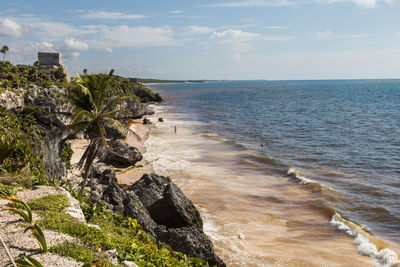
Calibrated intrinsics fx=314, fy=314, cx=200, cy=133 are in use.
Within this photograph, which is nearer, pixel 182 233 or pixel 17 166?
pixel 182 233

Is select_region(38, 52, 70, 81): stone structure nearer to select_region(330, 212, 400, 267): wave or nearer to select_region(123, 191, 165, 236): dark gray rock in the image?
select_region(123, 191, 165, 236): dark gray rock

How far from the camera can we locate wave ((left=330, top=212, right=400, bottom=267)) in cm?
1180

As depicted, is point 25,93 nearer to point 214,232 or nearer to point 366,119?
point 214,232

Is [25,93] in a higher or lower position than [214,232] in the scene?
higher

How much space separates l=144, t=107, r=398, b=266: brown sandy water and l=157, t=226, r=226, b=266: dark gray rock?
6.58 ft

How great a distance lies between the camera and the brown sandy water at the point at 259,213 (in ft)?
40.3

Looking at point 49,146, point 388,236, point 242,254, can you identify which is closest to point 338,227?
point 388,236

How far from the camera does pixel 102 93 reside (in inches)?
488

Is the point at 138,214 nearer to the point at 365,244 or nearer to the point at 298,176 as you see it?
the point at 365,244

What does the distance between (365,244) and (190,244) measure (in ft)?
26.4

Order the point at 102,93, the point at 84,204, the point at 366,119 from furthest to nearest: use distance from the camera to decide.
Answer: the point at 366,119
the point at 102,93
the point at 84,204

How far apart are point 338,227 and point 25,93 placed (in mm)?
20542

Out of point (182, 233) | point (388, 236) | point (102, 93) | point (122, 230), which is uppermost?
point (102, 93)

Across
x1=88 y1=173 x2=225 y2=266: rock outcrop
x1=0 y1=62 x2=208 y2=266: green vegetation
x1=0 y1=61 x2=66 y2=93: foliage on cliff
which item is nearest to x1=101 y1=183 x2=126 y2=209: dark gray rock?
x1=88 y1=173 x2=225 y2=266: rock outcrop
